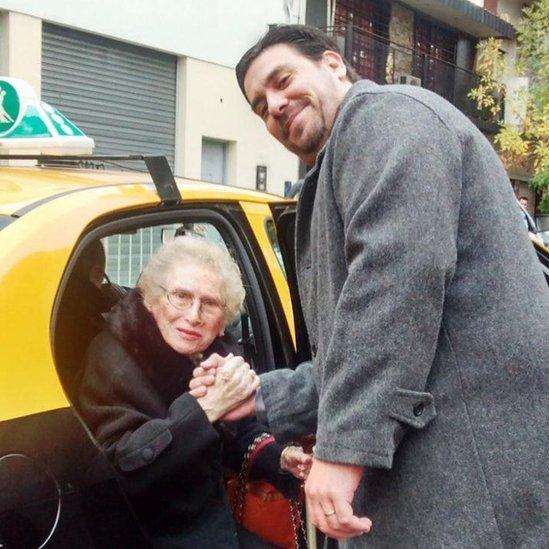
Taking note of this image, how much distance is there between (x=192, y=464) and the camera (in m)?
2.16

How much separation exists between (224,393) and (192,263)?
41 centimetres

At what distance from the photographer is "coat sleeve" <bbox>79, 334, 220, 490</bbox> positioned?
81.5 inches

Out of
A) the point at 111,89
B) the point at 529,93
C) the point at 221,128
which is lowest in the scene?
the point at 221,128

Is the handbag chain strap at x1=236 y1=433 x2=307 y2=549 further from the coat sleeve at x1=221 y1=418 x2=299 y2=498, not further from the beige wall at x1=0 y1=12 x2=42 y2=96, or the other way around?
the beige wall at x1=0 y1=12 x2=42 y2=96

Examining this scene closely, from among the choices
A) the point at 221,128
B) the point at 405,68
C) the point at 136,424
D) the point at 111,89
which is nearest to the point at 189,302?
the point at 136,424

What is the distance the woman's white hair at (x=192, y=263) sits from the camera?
2.45 meters

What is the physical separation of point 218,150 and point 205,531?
11.8 meters

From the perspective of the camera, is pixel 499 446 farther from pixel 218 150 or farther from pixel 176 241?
pixel 218 150

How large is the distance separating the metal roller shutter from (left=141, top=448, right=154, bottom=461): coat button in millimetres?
9025

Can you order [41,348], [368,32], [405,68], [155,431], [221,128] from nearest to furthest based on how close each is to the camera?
[41,348], [155,431], [221,128], [368,32], [405,68]

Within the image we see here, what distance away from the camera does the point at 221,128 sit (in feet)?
44.0

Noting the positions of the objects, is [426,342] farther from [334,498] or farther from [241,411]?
[241,411]

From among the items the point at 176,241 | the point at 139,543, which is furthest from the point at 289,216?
the point at 139,543

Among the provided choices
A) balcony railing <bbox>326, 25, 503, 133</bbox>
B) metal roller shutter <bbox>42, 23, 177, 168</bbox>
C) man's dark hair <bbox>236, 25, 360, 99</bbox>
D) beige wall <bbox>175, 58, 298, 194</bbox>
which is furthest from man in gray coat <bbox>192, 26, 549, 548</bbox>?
balcony railing <bbox>326, 25, 503, 133</bbox>
